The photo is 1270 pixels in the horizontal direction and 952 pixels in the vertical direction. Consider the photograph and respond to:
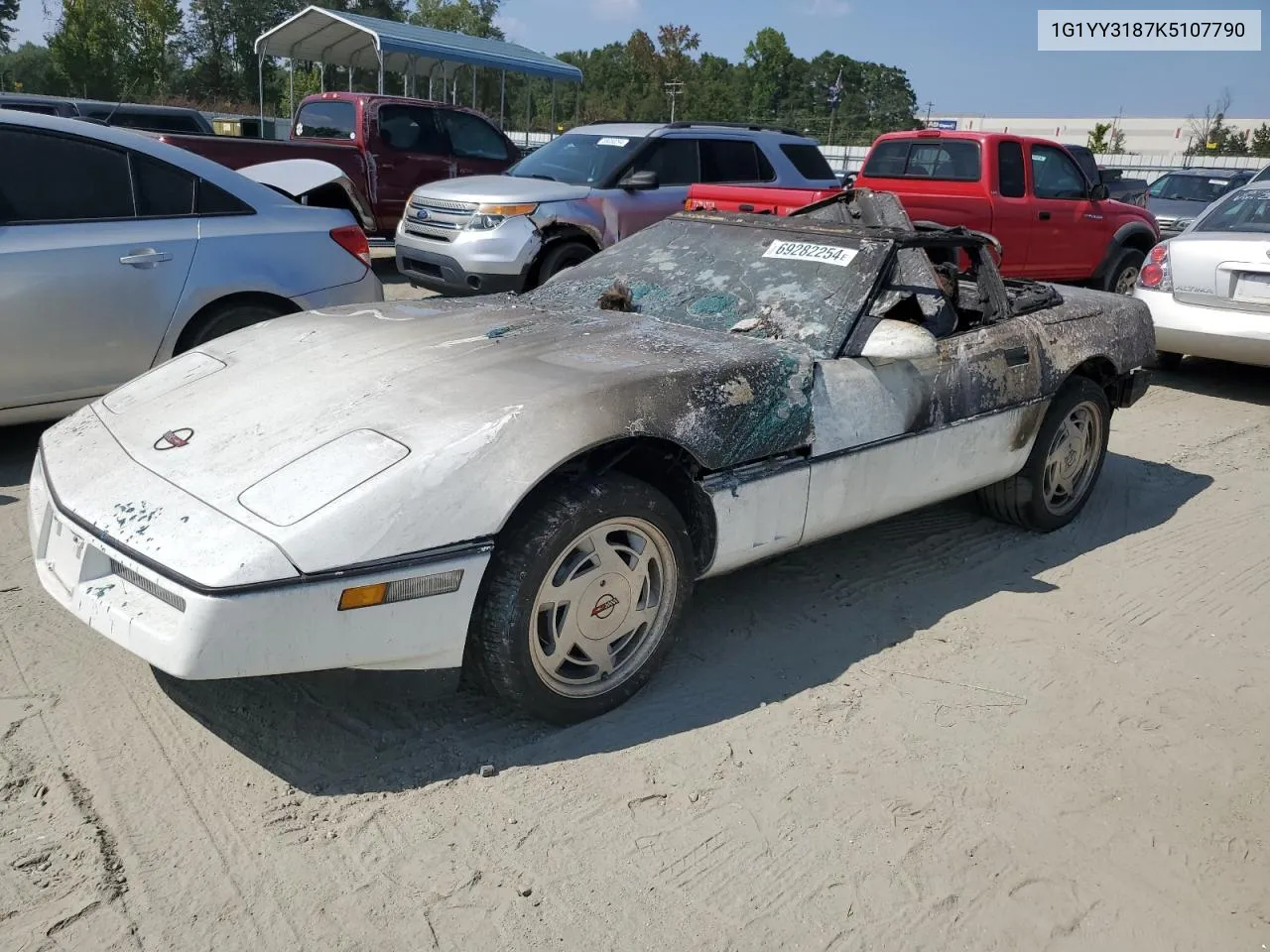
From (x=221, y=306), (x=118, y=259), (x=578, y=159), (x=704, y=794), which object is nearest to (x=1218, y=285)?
(x=578, y=159)

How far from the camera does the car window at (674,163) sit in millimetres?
9359

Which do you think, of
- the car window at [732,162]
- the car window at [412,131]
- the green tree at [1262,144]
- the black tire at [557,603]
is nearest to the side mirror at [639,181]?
the car window at [732,162]

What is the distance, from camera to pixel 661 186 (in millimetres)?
9352

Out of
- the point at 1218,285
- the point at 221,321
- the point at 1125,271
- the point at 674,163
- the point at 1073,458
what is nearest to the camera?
the point at 1073,458

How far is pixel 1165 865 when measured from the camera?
2.61 m

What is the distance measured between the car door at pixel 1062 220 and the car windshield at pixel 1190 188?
6.93m

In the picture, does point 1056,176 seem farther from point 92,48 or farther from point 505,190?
point 92,48

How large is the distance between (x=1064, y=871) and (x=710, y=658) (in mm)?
1275

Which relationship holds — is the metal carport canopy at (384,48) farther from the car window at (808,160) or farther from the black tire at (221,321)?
the black tire at (221,321)

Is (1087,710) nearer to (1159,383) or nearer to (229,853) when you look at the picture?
(229,853)

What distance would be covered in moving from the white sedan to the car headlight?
4813 millimetres

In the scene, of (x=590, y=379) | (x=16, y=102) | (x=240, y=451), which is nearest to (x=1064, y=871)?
(x=590, y=379)

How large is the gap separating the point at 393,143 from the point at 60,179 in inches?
294

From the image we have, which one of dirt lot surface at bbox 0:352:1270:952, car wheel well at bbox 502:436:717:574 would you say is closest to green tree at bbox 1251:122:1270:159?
dirt lot surface at bbox 0:352:1270:952
